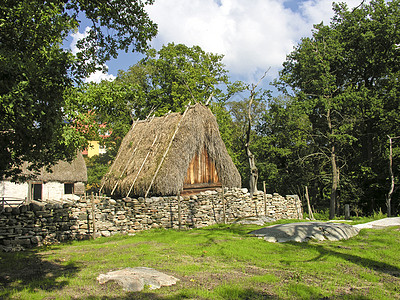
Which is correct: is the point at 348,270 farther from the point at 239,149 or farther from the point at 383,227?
the point at 239,149

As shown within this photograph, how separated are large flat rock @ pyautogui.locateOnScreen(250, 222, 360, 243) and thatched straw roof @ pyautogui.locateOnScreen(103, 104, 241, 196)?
6193 millimetres

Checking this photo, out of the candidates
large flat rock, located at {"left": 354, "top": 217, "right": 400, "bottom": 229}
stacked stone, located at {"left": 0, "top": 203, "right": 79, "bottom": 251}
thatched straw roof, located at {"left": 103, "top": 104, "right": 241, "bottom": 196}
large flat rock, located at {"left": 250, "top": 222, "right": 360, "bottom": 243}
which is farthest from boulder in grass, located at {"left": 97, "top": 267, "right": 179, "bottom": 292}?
large flat rock, located at {"left": 354, "top": 217, "right": 400, "bottom": 229}

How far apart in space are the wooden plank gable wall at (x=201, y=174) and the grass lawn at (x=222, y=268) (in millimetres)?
7104

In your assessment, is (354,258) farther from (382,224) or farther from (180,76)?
(180,76)

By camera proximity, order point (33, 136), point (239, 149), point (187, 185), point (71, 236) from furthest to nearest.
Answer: point (239, 149)
point (187, 185)
point (71, 236)
point (33, 136)

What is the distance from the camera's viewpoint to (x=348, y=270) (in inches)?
284

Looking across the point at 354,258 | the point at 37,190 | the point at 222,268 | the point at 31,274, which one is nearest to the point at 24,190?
the point at 37,190

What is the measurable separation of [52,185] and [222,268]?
23.4 meters

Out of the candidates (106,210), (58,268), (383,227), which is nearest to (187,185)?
(106,210)

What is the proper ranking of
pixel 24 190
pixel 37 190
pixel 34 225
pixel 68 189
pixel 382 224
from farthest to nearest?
pixel 68 189, pixel 37 190, pixel 24 190, pixel 382 224, pixel 34 225

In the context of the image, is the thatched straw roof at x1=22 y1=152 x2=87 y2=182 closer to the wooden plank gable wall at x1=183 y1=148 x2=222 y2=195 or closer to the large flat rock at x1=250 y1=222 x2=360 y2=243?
the wooden plank gable wall at x1=183 y1=148 x2=222 y2=195

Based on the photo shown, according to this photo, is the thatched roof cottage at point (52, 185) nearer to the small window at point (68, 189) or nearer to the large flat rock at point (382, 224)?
the small window at point (68, 189)

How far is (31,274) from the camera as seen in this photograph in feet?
22.3

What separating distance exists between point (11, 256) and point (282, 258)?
7.34 meters
